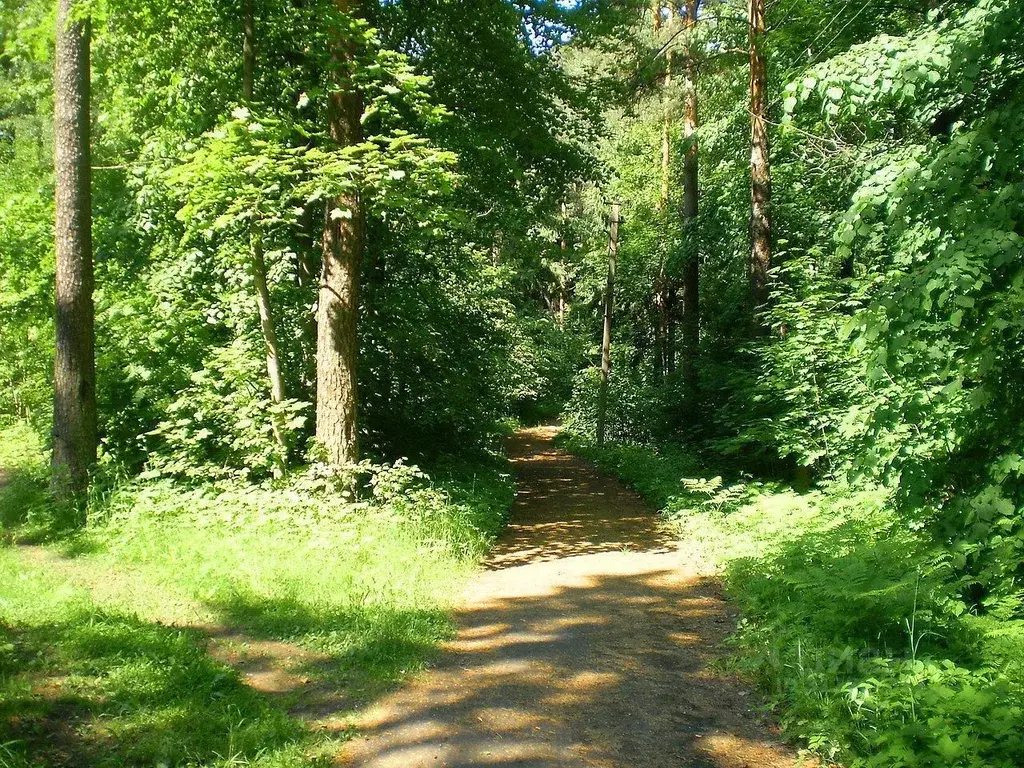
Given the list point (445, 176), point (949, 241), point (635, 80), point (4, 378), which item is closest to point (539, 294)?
point (635, 80)

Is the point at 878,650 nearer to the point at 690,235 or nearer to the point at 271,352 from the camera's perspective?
the point at 271,352

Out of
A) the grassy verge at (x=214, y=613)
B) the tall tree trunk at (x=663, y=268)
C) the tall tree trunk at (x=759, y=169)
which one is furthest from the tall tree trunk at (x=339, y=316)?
the tall tree trunk at (x=663, y=268)

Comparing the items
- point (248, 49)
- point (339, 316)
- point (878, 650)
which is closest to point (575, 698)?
point (878, 650)

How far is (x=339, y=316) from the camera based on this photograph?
862 centimetres

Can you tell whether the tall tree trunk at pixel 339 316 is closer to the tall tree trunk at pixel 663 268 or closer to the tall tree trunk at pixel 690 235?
the tall tree trunk at pixel 690 235

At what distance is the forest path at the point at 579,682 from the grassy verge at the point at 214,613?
32 centimetres

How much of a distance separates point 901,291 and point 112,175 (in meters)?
11.7

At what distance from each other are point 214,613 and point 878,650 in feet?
16.3

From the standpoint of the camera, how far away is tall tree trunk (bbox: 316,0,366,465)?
860 centimetres

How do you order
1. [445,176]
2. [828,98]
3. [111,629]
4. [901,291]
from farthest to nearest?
[445,176] < [828,98] < [111,629] < [901,291]

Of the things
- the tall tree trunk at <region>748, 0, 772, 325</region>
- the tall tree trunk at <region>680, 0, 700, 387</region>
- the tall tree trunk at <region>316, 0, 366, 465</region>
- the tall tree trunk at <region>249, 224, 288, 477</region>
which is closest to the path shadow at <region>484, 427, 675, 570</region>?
the tall tree trunk at <region>316, 0, 366, 465</region>

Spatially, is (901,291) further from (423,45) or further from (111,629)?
(423,45)

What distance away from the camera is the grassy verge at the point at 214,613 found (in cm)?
374

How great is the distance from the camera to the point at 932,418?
216 inches
